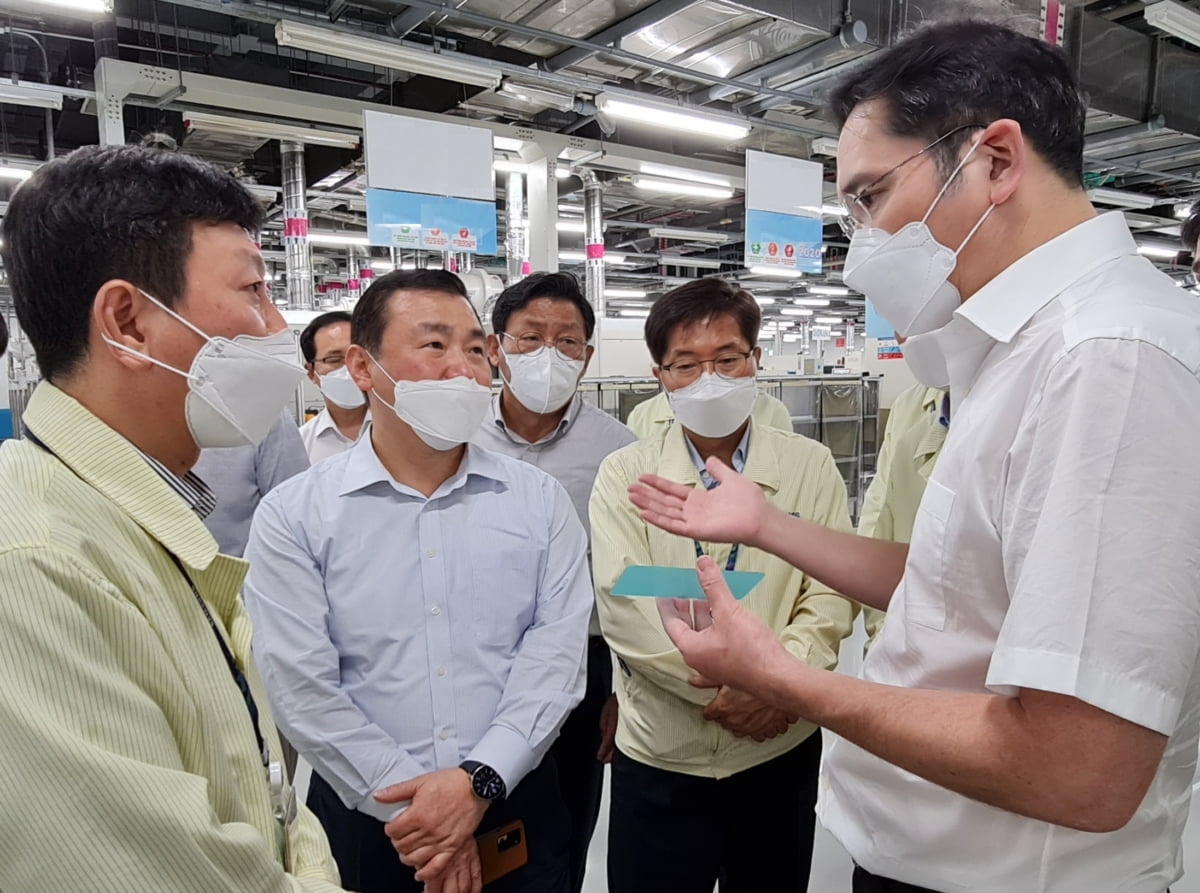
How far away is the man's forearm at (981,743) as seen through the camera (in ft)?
2.41

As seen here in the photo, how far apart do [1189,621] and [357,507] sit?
1.34 m

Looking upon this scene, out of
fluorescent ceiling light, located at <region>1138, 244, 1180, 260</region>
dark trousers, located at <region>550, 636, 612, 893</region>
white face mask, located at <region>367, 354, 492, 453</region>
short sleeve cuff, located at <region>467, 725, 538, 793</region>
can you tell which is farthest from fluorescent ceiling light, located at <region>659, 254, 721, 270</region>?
short sleeve cuff, located at <region>467, 725, 538, 793</region>

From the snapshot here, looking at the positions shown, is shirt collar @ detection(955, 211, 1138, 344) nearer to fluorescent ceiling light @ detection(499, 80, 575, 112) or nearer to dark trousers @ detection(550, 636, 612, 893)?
dark trousers @ detection(550, 636, 612, 893)

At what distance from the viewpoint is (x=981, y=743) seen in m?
0.79

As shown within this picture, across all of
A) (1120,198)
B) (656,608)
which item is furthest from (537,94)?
(1120,198)

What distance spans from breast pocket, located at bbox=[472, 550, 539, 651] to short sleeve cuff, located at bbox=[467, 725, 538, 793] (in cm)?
18

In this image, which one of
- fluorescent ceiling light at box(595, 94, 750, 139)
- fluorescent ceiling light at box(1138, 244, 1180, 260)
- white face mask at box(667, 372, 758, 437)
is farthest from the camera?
fluorescent ceiling light at box(1138, 244, 1180, 260)

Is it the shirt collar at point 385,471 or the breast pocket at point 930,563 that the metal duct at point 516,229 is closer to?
the shirt collar at point 385,471

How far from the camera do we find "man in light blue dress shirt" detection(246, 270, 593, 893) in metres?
1.36

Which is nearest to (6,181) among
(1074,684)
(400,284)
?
(400,284)

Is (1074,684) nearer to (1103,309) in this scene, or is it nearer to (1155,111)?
(1103,309)

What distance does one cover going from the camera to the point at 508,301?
99.0 inches

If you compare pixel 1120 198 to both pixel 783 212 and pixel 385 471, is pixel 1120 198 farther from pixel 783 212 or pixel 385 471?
pixel 385 471

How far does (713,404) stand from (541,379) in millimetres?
647
